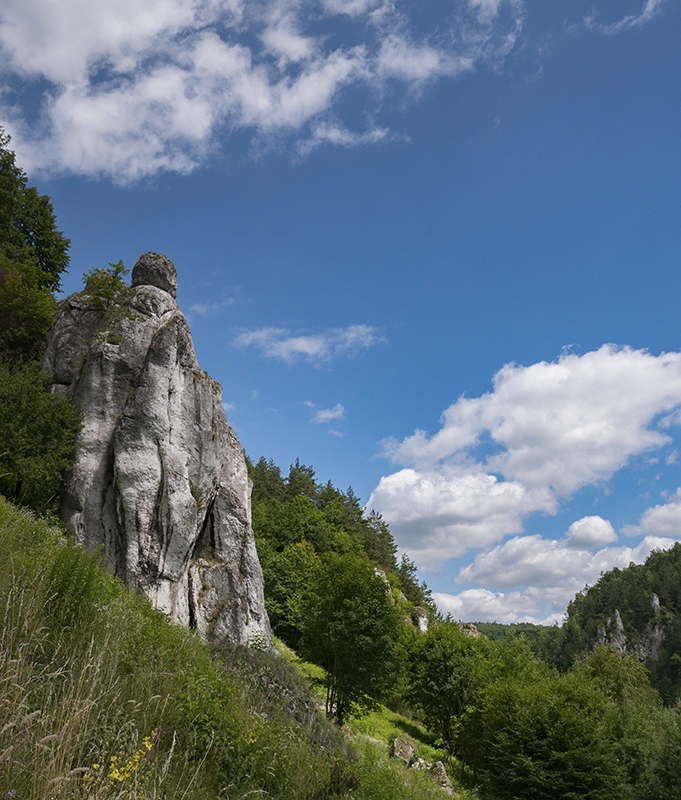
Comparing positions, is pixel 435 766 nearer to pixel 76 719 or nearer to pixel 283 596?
pixel 283 596

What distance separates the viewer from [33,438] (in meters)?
20.0

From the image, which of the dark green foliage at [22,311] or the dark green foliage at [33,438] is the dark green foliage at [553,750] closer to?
the dark green foliage at [33,438]

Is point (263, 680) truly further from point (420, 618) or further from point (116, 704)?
point (420, 618)

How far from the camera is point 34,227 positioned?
3272cm

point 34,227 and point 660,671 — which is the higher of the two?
point 34,227

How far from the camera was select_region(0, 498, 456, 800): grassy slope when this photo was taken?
3.42 metres

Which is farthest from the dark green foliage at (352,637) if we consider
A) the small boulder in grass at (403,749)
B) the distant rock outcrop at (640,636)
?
the distant rock outcrop at (640,636)

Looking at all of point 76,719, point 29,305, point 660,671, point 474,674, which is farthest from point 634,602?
point 76,719

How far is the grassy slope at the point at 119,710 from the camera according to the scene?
3420 millimetres

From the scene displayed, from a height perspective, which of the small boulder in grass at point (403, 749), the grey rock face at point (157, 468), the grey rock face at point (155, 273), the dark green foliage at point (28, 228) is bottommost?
the small boulder in grass at point (403, 749)

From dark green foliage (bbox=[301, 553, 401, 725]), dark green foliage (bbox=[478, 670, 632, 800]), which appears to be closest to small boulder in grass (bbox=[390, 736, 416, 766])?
dark green foliage (bbox=[301, 553, 401, 725])

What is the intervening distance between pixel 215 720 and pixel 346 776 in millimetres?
2508

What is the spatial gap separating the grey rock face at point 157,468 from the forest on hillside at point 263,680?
47.2 inches

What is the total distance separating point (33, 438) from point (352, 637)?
17416 millimetres
